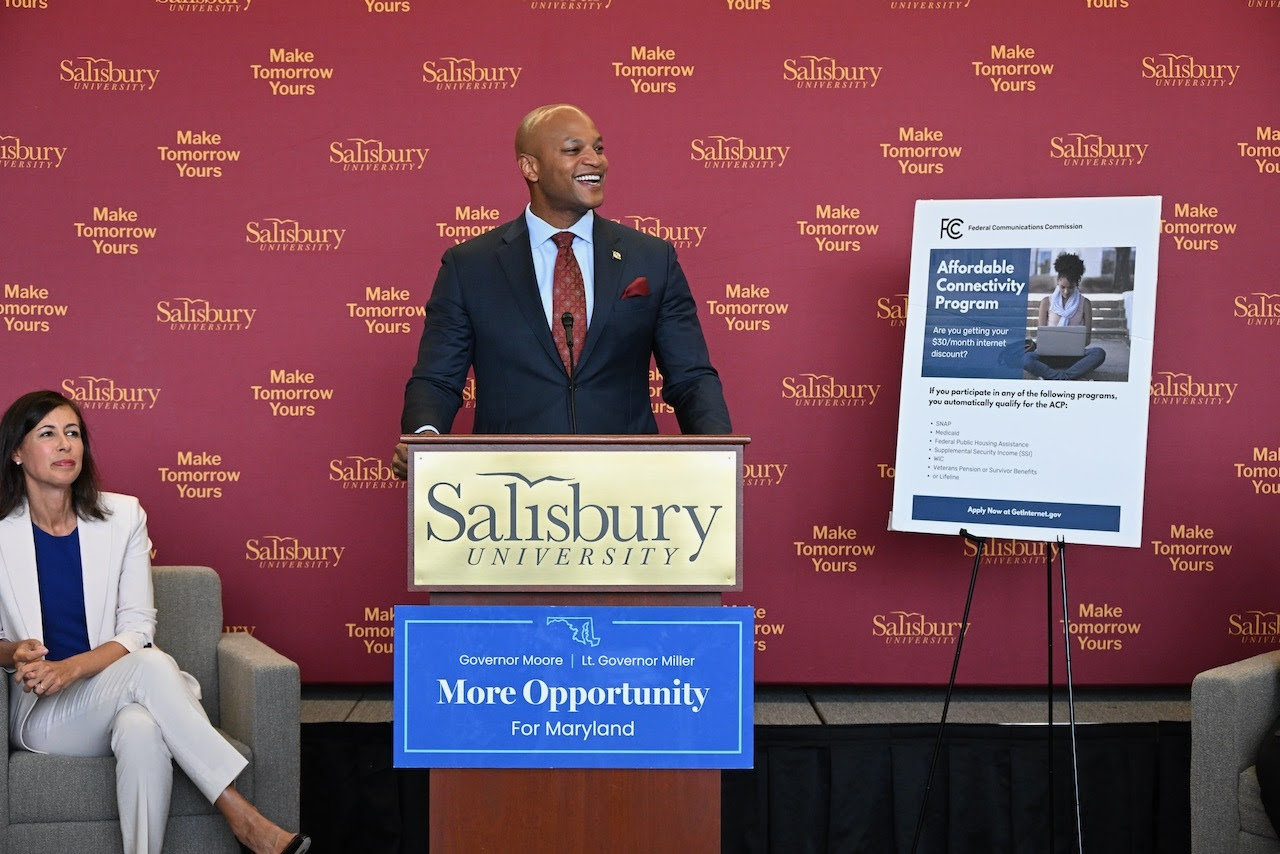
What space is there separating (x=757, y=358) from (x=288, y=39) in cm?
189

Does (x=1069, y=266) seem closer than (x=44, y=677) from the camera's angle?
No

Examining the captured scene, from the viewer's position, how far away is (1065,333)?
3131 millimetres

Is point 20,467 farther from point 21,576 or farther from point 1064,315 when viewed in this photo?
point 1064,315

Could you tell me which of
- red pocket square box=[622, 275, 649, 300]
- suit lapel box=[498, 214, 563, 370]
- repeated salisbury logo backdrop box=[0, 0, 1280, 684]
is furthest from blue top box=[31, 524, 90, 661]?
red pocket square box=[622, 275, 649, 300]

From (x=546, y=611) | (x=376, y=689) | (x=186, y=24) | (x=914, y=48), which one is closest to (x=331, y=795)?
(x=376, y=689)

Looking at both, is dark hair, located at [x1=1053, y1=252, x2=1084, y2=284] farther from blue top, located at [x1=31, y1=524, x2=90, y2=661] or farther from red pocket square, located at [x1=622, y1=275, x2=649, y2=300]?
blue top, located at [x1=31, y1=524, x2=90, y2=661]

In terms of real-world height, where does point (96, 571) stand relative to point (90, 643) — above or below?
above

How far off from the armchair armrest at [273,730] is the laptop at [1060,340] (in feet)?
6.79

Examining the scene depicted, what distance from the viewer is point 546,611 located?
80.0 inches

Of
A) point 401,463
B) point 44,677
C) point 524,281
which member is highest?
point 524,281

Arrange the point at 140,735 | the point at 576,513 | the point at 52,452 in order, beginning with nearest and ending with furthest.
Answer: the point at 576,513
the point at 140,735
the point at 52,452

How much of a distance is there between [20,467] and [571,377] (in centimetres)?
157

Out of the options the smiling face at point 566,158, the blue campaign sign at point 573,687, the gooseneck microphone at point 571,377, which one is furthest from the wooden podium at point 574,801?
the smiling face at point 566,158

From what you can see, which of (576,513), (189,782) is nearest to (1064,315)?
(576,513)
